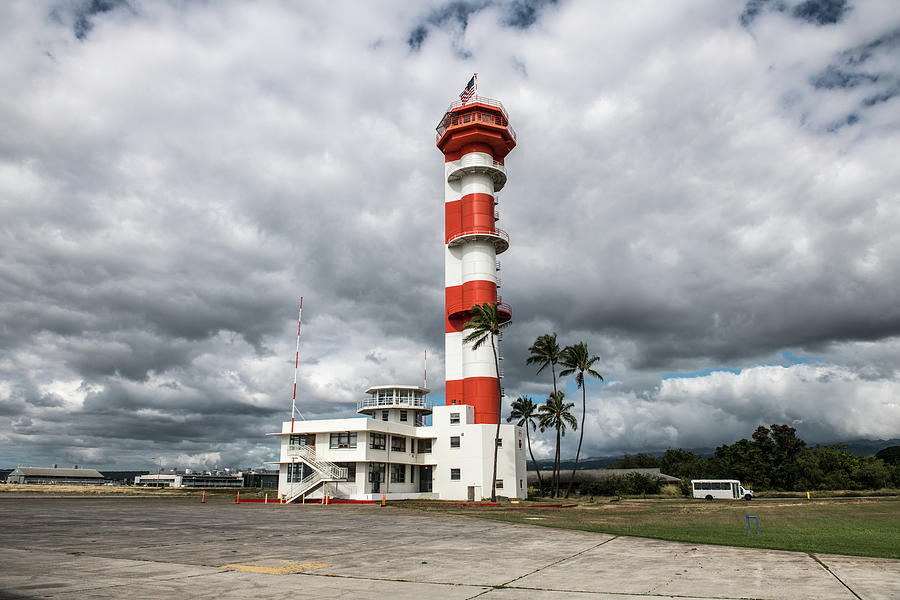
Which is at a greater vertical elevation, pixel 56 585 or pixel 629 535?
pixel 56 585

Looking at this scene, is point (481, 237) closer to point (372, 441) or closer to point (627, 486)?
point (372, 441)

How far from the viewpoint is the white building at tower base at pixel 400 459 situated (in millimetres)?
53906

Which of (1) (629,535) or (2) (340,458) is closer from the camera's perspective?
(1) (629,535)

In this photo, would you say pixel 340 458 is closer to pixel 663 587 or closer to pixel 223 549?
pixel 223 549

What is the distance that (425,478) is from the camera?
Result: 60469mm

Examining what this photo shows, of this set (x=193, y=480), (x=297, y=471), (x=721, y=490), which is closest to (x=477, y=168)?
(x=297, y=471)

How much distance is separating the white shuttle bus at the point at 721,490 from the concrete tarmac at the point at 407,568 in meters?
51.0

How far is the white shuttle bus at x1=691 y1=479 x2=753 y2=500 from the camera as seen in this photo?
63.5m

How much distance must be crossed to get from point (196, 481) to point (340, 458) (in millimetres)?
154212

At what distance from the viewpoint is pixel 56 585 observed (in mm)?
9914

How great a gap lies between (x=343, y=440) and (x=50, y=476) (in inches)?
6760

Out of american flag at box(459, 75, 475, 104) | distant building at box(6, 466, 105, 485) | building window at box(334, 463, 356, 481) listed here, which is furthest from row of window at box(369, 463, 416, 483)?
distant building at box(6, 466, 105, 485)

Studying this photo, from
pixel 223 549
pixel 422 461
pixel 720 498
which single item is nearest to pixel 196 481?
pixel 422 461

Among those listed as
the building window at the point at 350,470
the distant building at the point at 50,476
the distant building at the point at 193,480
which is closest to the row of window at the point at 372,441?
the building window at the point at 350,470
